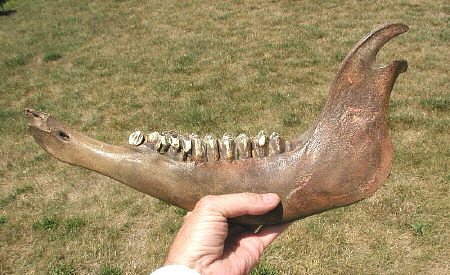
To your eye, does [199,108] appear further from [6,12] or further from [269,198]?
[6,12]

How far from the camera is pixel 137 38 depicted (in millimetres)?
11367

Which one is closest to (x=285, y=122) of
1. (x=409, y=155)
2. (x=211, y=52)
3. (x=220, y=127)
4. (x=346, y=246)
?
(x=220, y=127)

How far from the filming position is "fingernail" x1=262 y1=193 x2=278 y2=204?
7.38 feet

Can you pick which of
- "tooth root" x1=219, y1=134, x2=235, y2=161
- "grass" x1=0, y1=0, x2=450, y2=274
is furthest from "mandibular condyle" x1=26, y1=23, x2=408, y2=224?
"grass" x1=0, y1=0, x2=450, y2=274

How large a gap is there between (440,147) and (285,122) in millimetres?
2259

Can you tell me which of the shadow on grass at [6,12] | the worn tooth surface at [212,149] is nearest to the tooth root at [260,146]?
the worn tooth surface at [212,149]

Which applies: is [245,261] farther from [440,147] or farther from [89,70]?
[89,70]

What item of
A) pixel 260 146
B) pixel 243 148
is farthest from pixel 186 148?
pixel 260 146

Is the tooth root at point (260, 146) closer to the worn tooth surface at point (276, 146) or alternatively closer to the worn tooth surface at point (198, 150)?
the worn tooth surface at point (276, 146)

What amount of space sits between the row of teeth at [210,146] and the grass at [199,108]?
2160mm

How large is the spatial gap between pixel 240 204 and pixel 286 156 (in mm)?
383

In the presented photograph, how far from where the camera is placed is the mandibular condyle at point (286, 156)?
2.23 m

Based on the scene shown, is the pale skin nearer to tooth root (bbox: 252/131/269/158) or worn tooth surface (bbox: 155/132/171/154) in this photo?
tooth root (bbox: 252/131/269/158)

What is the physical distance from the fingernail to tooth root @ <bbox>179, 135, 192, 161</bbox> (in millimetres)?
498
